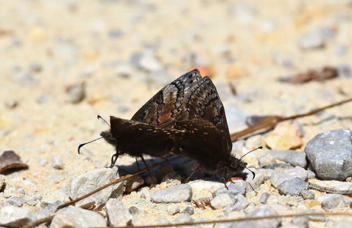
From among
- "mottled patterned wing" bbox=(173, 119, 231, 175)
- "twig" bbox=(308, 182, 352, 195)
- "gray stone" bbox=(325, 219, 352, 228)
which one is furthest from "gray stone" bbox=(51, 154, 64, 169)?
"gray stone" bbox=(325, 219, 352, 228)

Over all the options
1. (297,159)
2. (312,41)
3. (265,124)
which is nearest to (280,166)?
(297,159)

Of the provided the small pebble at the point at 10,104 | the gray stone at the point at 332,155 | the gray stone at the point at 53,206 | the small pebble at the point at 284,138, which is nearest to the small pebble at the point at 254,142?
the small pebble at the point at 284,138

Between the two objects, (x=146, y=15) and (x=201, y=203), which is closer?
(x=201, y=203)

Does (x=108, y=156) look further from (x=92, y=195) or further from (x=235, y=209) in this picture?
(x=235, y=209)

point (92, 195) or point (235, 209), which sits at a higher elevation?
point (92, 195)

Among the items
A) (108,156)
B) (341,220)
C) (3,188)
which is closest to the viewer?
(341,220)

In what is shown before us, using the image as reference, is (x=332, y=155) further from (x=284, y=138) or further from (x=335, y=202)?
(x=284, y=138)

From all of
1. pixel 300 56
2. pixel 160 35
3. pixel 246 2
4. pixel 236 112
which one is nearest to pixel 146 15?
pixel 160 35

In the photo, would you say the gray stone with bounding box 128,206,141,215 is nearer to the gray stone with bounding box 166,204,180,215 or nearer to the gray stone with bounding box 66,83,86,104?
the gray stone with bounding box 166,204,180,215
